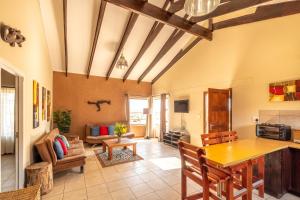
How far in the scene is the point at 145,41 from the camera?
17.0 feet

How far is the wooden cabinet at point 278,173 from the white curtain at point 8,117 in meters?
4.53

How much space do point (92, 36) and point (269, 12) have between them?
4555mm

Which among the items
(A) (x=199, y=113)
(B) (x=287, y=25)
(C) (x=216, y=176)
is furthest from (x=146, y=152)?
(B) (x=287, y=25)

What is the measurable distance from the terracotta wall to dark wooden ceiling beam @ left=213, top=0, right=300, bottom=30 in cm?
523

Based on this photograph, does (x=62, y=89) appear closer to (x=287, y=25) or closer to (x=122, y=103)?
(x=122, y=103)

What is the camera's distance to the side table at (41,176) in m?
2.68

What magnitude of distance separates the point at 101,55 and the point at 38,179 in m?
4.29

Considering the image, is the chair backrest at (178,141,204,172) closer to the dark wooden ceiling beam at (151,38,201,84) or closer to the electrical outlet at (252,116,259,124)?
the electrical outlet at (252,116,259,124)

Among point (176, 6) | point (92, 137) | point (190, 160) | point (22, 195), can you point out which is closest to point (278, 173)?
point (190, 160)

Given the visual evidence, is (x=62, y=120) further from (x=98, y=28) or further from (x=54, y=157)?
(x=98, y=28)

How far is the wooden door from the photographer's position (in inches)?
158

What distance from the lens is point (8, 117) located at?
10.5ft

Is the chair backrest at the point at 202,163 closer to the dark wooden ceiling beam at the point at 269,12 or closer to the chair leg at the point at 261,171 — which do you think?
the chair leg at the point at 261,171

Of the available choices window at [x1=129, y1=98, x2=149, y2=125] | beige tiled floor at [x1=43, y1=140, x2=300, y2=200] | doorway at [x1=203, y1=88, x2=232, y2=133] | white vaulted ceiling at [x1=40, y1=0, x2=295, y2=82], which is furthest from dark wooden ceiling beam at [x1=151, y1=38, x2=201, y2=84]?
beige tiled floor at [x1=43, y1=140, x2=300, y2=200]
